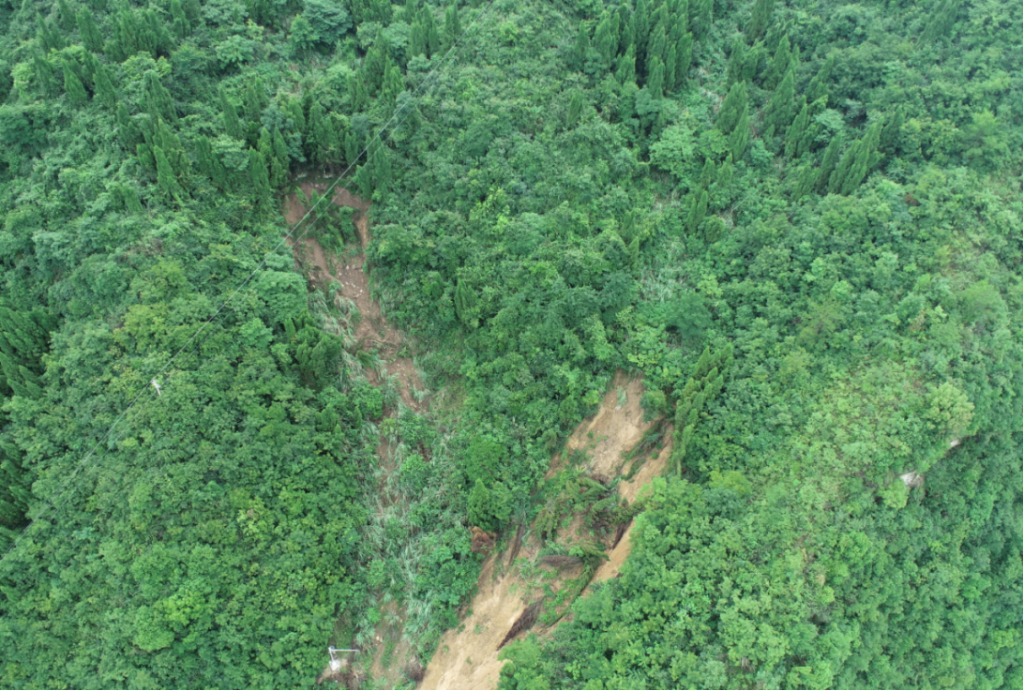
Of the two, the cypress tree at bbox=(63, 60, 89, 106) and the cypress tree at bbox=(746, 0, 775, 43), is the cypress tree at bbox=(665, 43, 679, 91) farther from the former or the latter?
the cypress tree at bbox=(63, 60, 89, 106)

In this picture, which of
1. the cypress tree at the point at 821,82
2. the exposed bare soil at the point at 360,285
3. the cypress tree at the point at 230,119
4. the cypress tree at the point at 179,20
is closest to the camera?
the cypress tree at the point at 230,119

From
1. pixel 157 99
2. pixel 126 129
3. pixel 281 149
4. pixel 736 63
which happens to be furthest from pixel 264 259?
pixel 736 63

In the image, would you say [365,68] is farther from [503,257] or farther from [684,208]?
[684,208]

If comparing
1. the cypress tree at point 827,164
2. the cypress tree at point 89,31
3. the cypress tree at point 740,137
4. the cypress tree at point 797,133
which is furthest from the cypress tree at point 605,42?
the cypress tree at point 89,31

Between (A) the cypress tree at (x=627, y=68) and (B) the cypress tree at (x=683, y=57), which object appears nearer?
(A) the cypress tree at (x=627, y=68)

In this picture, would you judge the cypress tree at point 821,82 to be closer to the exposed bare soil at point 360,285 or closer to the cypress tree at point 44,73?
the exposed bare soil at point 360,285

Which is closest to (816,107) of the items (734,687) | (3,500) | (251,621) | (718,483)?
(718,483)
